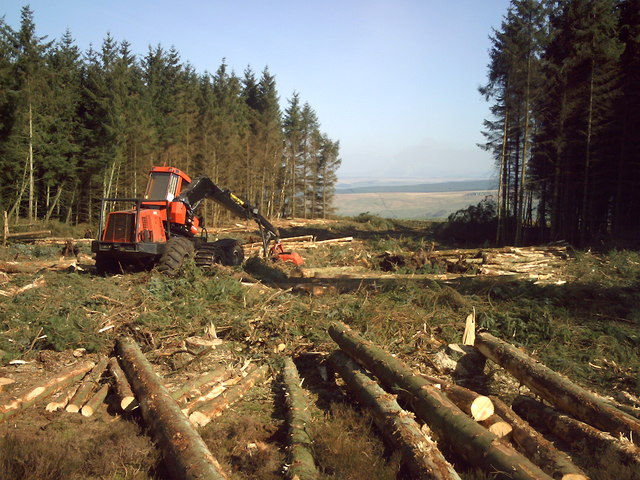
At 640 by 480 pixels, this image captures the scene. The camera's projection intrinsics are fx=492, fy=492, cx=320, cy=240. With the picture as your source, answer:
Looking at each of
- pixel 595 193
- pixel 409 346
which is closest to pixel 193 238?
pixel 409 346

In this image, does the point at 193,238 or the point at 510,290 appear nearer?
the point at 510,290

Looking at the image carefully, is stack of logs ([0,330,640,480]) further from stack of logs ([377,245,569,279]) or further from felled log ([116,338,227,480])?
stack of logs ([377,245,569,279])

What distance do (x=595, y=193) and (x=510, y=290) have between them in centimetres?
1836

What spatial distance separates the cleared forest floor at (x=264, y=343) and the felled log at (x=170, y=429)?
20cm

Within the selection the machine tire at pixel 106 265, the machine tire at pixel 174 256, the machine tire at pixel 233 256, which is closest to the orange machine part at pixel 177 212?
the machine tire at pixel 174 256

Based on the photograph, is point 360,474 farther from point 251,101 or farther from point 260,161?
point 251,101

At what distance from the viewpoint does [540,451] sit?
4.52m

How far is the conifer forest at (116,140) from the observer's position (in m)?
27.2

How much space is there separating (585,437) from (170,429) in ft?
13.2

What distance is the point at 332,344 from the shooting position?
7.89 m

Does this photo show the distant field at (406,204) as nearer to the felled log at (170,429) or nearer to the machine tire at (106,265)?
the machine tire at (106,265)

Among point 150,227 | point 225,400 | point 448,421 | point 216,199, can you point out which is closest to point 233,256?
point 216,199

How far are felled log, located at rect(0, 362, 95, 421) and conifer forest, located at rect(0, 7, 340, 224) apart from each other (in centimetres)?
2299

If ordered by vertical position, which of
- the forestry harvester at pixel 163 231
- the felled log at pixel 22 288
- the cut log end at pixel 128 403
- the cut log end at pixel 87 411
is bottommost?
the cut log end at pixel 87 411
